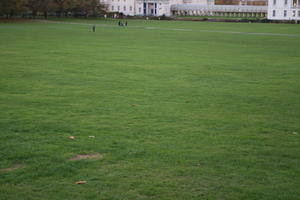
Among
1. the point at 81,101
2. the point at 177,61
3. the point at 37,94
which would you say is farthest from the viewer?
the point at 177,61

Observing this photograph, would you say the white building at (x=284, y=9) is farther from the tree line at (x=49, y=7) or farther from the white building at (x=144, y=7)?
the tree line at (x=49, y=7)

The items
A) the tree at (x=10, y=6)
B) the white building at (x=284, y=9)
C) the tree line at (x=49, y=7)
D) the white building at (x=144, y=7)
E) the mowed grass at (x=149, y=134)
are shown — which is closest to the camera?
the mowed grass at (x=149, y=134)

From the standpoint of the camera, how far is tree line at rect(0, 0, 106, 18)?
70.4m

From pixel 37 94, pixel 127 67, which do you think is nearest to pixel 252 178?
pixel 37 94

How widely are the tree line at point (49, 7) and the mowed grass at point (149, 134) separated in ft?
187

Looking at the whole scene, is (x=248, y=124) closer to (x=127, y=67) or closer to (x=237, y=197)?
(x=237, y=197)

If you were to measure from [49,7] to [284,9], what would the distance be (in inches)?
2127

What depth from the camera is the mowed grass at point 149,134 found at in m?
6.36

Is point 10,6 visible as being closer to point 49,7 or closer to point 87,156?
point 49,7

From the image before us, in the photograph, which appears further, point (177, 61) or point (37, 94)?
point (177, 61)

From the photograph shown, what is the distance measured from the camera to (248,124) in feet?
32.0

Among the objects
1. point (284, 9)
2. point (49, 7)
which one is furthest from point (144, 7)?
point (49, 7)

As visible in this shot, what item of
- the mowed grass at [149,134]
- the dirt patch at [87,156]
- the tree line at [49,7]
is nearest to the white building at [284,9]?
the tree line at [49,7]

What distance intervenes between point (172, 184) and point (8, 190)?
2.29 m
